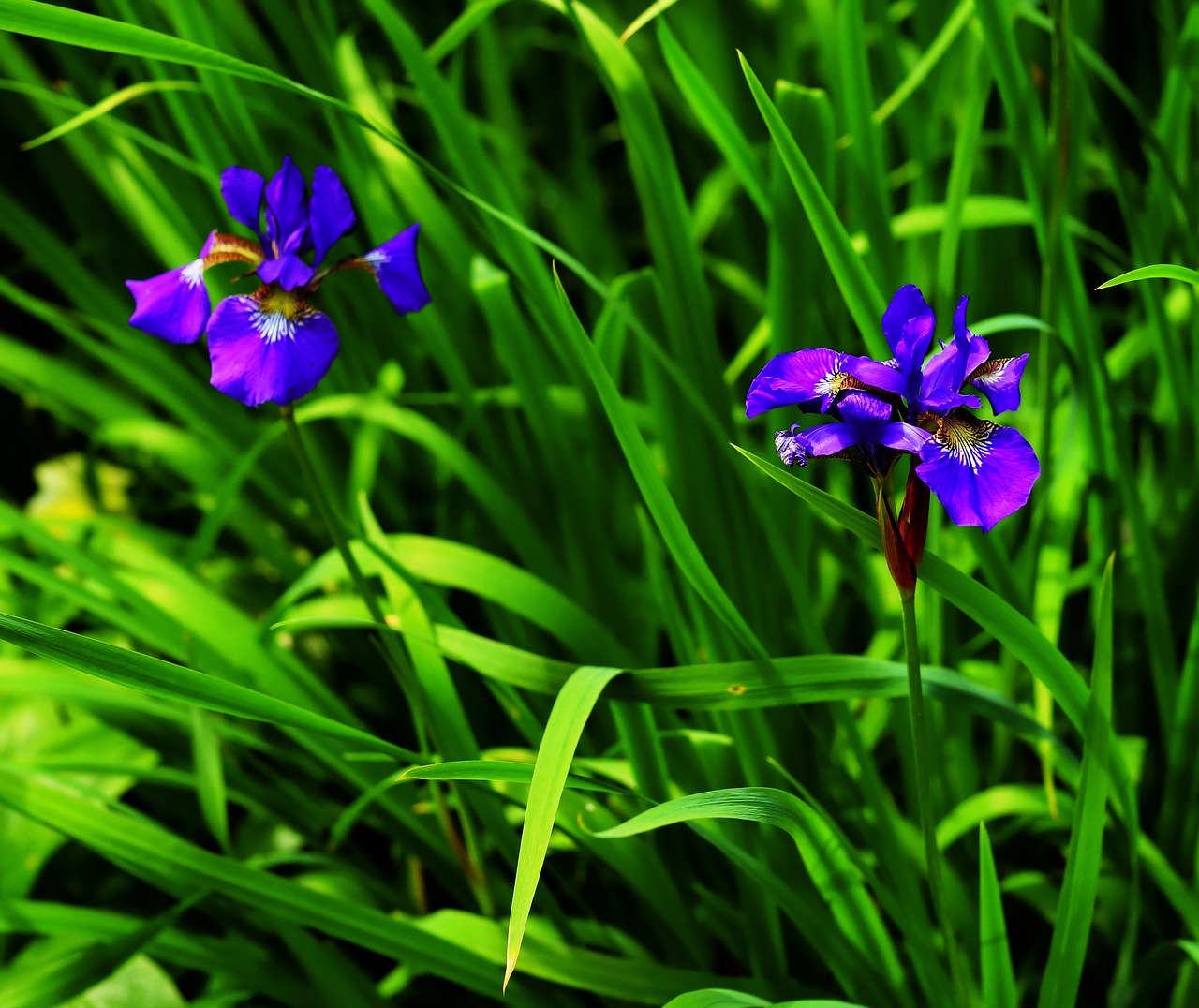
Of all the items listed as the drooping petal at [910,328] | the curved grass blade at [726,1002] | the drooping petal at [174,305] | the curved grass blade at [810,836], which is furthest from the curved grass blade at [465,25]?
the curved grass blade at [726,1002]

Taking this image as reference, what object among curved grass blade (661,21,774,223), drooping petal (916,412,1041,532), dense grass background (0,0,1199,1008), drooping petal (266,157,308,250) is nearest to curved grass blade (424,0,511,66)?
dense grass background (0,0,1199,1008)

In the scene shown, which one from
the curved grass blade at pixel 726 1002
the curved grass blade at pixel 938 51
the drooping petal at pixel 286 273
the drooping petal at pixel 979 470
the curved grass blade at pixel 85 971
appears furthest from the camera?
the curved grass blade at pixel 938 51

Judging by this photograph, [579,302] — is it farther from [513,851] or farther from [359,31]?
[513,851]

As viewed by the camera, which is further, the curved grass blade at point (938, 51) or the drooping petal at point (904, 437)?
the curved grass blade at point (938, 51)

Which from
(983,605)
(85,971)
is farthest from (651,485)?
(85,971)

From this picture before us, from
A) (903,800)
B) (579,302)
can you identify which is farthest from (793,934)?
(579,302)

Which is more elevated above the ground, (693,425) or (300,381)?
(300,381)

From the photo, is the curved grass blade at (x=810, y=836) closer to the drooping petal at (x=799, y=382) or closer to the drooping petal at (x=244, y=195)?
the drooping petal at (x=799, y=382)
